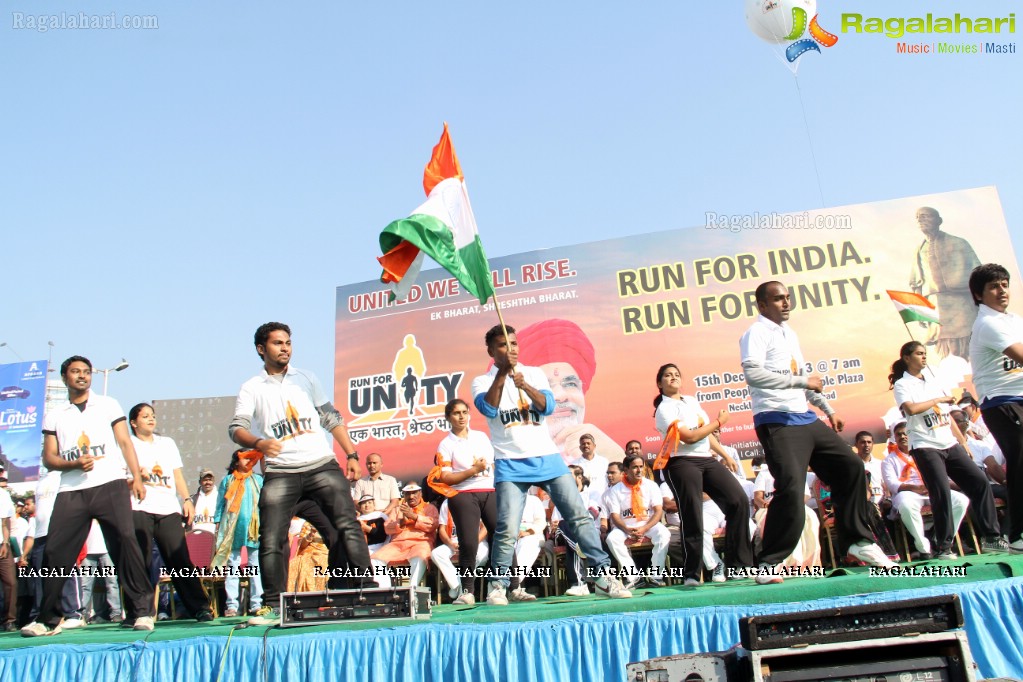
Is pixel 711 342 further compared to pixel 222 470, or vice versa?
pixel 222 470

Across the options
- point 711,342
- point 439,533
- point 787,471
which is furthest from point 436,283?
point 787,471

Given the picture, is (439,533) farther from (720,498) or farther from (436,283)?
(436,283)

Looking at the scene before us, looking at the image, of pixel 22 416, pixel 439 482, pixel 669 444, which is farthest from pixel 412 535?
pixel 22 416

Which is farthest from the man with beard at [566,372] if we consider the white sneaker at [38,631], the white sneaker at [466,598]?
the white sneaker at [38,631]

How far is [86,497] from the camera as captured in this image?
5781 mm

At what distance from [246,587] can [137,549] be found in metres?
2.32

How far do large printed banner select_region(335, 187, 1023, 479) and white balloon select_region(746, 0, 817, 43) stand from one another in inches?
119

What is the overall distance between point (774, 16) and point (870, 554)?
31.5 feet

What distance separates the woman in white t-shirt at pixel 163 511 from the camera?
21.6ft

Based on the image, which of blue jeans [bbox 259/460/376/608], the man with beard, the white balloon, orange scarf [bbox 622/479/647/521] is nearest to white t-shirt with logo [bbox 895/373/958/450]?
orange scarf [bbox 622/479/647/521]

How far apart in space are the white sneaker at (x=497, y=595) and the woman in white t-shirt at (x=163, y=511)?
103 inches

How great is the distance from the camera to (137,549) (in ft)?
19.2

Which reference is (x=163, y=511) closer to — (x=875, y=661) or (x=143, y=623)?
(x=143, y=623)

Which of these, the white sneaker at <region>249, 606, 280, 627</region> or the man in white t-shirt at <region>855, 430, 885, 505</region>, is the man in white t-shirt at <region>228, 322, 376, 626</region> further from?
the man in white t-shirt at <region>855, 430, 885, 505</region>
